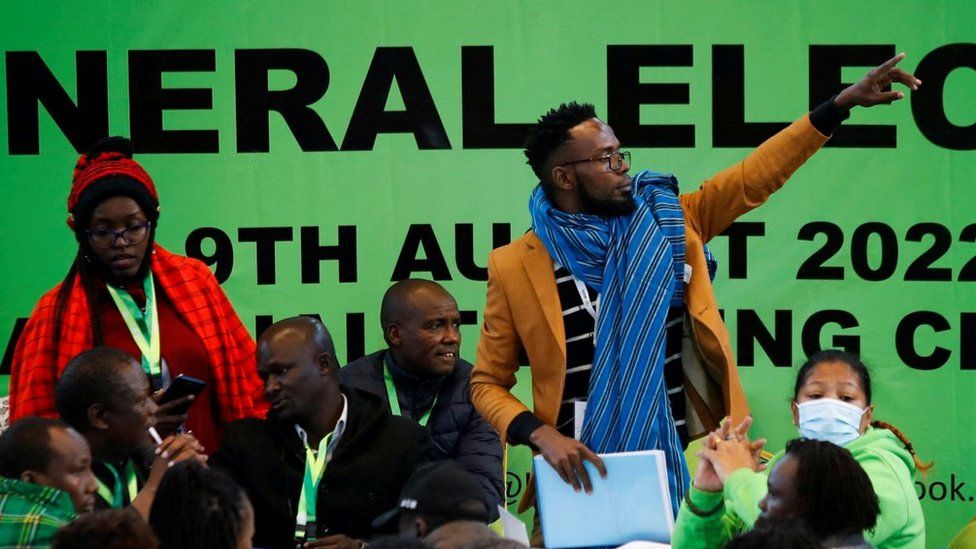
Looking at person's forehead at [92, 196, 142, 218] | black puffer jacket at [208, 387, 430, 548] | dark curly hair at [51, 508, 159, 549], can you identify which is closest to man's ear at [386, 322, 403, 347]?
black puffer jacket at [208, 387, 430, 548]

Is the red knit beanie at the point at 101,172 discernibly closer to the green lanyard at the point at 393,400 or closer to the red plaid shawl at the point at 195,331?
the red plaid shawl at the point at 195,331

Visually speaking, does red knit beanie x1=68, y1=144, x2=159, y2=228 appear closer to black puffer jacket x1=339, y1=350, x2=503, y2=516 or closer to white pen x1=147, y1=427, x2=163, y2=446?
white pen x1=147, y1=427, x2=163, y2=446

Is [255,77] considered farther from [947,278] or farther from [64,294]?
[947,278]

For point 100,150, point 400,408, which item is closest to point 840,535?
point 400,408

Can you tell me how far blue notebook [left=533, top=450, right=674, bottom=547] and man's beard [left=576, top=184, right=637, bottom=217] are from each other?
893 millimetres

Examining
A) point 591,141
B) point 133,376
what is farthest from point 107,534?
point 591,141

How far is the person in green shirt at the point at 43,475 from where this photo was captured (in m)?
3.36

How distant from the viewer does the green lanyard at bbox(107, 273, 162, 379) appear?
15.3 ft

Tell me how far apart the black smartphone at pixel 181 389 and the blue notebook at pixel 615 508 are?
119 centimetres

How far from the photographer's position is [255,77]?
5.89m

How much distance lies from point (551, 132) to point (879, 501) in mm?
1738

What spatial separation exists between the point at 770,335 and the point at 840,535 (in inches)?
108

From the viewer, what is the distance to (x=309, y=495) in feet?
14.2

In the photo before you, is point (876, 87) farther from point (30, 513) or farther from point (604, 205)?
point (30, 513)
